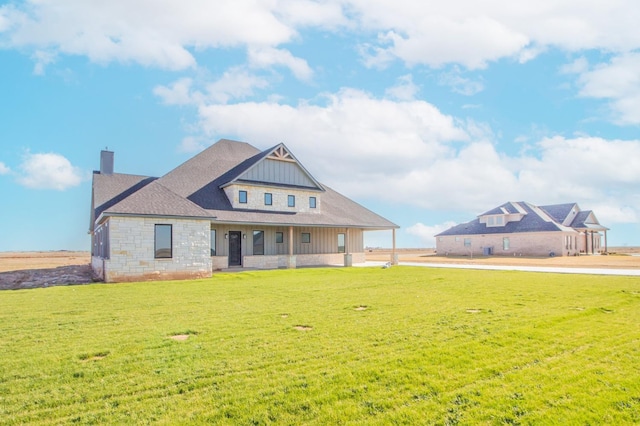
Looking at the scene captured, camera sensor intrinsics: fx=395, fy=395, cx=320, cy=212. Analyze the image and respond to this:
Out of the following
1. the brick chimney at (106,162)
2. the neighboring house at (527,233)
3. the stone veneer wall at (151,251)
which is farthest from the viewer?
the neighboring house at (527,233)

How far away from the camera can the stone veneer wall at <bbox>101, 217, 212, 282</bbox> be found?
61.1 feet

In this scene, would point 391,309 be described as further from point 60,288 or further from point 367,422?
point 60,288

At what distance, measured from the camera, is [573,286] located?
15070mm

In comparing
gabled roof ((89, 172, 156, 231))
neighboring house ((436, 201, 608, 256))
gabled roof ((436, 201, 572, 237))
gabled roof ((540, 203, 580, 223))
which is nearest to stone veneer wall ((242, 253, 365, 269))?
gabled roof ((89, 172, 156, 231))

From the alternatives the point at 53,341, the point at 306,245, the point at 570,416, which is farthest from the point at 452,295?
the point at 306,245

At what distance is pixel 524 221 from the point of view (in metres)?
48.5

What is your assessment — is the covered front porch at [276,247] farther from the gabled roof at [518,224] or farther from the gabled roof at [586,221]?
the gabled roof at [586,221]

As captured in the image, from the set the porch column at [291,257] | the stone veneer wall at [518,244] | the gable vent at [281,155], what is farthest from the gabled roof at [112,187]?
the stone veneer wall at [518,244]

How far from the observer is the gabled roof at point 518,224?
45.8m

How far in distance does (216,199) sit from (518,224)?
126ft

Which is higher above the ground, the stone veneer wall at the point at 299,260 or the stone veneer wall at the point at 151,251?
the stone veneer wall at the point at 151,251

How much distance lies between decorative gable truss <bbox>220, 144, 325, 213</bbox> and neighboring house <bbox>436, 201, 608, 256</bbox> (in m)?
26.5

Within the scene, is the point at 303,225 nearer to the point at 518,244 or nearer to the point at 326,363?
the point at 326,363

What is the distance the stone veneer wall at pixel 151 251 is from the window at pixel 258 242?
5.70 m
